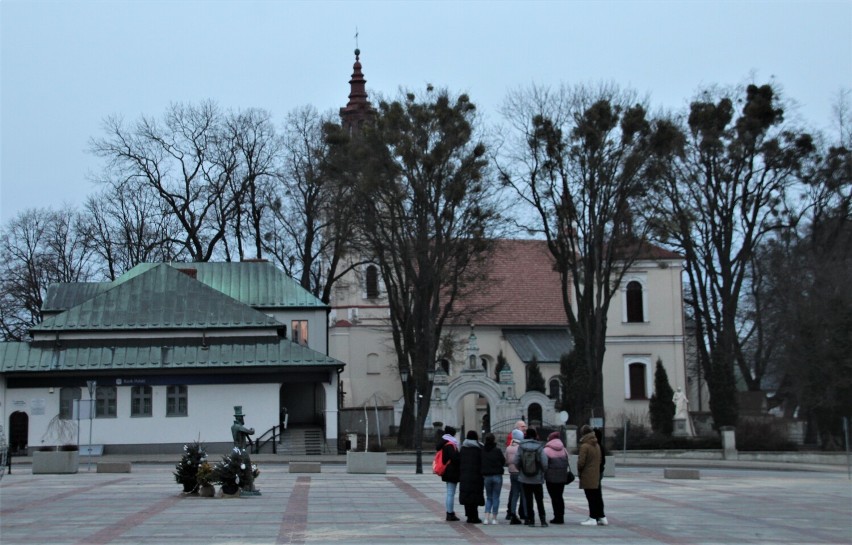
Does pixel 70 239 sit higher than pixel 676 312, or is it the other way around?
pixel 70 239

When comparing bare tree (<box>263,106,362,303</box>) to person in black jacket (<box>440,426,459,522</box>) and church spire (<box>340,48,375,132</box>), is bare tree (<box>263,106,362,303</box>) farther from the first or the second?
person in black jacket (<box>440,426,459,522</box>)

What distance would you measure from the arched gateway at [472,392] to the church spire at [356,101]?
614 inches

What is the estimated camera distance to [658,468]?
39.7 metres

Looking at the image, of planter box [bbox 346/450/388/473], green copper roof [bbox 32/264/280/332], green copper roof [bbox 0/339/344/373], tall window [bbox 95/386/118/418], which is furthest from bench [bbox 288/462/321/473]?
tall window [bbox 95/386/118/418]

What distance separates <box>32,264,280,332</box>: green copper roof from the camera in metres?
50.0

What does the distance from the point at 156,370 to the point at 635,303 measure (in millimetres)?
29464

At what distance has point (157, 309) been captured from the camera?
168 feet

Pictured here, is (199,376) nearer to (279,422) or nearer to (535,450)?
(279,422)

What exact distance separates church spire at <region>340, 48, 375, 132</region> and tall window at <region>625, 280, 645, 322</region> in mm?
18334

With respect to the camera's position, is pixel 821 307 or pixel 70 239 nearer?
pixel 821 307

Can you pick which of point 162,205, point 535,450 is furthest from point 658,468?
point 162,205

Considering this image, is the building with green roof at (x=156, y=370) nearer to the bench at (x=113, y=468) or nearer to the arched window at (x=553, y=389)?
the bench at (x=113, y=468)

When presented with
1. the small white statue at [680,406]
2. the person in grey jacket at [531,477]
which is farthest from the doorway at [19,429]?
the person in grey jacket at [531,477]

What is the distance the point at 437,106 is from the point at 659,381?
2094 cm
